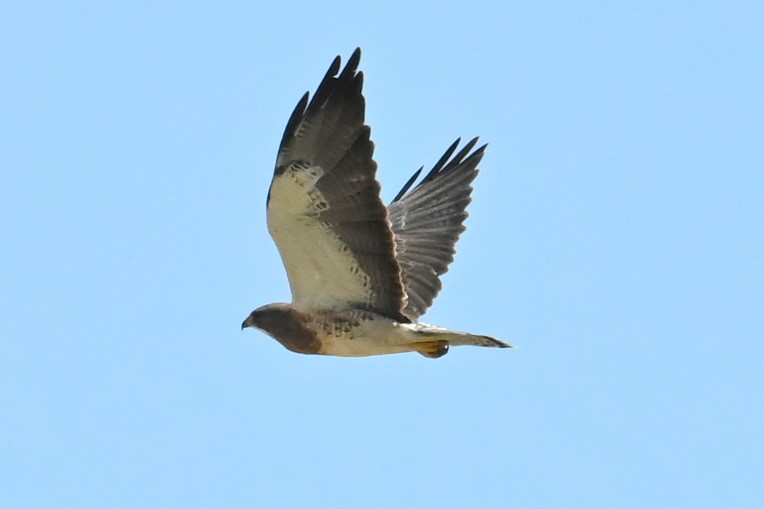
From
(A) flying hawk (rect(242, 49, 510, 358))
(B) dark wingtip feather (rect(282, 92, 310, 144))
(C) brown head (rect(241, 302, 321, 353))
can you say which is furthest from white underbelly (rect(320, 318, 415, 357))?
(B) dark wingtip feather (rect(282, 92, 310, 144))

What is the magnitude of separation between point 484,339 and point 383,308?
2.77 ft

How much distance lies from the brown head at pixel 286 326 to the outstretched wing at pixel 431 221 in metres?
1.23

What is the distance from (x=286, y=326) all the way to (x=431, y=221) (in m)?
2.54

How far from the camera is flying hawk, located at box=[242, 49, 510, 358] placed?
10469mm

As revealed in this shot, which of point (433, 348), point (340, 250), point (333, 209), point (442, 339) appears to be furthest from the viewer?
point (433, 348)

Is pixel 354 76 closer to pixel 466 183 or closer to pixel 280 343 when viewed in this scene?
pixel 280 343

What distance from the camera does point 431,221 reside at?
13633 millimetres

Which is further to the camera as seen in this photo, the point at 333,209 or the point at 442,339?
the point at 442,339

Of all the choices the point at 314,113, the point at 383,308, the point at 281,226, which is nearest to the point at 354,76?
the point at 314,113

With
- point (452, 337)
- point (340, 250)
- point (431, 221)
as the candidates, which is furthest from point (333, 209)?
point (431, 221)

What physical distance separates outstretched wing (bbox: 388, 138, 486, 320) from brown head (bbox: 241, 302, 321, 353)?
4.02ft

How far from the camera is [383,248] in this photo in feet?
36.6

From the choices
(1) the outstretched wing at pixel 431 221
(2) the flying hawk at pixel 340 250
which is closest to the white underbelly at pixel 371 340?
(2) the flying hawk at pixel 340 250

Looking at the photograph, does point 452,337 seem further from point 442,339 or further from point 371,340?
point 371,340
